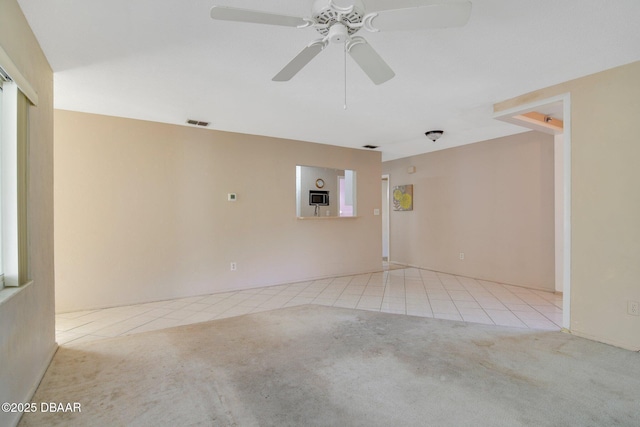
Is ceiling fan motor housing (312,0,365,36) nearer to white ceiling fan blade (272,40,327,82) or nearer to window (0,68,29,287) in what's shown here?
white ceiling fan blade (272,40,327,82)

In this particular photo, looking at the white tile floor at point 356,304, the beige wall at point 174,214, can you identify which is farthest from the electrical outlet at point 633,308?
the beige wall at point 174,214

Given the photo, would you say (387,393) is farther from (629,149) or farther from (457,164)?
(457,164)

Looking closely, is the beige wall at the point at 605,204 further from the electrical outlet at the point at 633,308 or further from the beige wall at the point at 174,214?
the beige wall at the point at 174,214

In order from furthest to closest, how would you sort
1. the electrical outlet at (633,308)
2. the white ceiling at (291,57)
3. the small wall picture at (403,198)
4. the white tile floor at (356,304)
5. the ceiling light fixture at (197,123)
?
1. the small wall picture at (403,198)
2. the ceiling light fixture at (197,123)
3. the white tile floor at (356,304)
4. the electrical outlet at (633,308)
5. the white ceiling at (291,57)

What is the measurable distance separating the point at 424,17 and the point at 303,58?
696 mm

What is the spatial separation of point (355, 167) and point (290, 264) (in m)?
2.12

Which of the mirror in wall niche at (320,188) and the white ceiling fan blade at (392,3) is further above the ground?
the white ceiling fan blade at (392,3)

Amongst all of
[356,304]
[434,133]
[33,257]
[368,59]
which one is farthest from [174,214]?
[434,133]

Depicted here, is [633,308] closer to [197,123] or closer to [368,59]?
[368,59]

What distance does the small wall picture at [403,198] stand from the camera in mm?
6238

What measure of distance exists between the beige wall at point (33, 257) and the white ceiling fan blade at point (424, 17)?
6.25 ft

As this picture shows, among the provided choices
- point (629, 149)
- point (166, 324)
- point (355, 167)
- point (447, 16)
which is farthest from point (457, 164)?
point (166, 324)

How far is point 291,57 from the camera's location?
7.57 feet

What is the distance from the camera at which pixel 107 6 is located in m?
1.73
